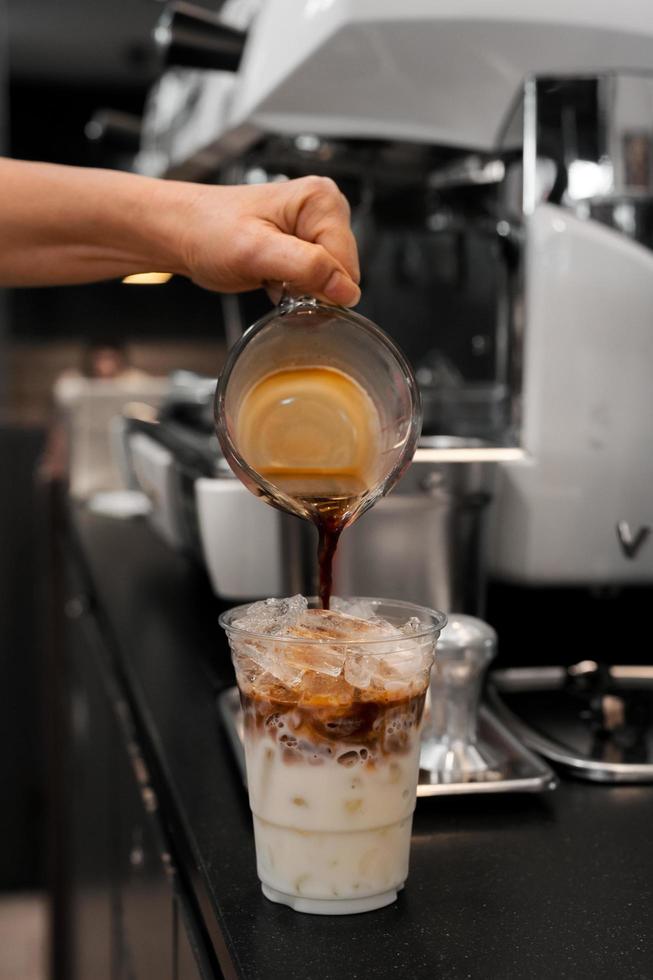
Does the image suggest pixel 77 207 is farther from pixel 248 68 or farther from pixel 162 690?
pixel 248 68

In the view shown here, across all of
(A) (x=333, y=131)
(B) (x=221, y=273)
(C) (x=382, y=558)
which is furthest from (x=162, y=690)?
(A) (x=333, y=131)

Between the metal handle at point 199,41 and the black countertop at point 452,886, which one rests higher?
the metal handle at point 199,41

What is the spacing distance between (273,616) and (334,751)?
9cm

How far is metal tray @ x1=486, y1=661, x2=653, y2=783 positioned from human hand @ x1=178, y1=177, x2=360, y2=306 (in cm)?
41

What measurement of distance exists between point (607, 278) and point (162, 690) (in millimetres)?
585

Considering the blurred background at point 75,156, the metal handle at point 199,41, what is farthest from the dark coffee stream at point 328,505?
the blurred background at point 75,156

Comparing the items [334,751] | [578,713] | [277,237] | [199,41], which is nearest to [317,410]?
[277,237]

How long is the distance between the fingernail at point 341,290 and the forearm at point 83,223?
170 millimetres

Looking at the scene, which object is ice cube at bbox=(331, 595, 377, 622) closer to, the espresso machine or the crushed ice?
the crushed ice

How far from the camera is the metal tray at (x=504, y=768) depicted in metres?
0.84

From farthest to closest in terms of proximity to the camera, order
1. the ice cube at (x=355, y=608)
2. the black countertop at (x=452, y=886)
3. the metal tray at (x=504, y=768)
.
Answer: the metal tray at (x=504, y=768) < the ice cube at (x=355, y=608) < the black countertop at (x=452, y=886)

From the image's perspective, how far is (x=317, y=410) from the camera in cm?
75

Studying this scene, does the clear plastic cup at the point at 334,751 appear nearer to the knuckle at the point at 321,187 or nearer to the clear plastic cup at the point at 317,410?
the clear plastic cup at the point at 317,410

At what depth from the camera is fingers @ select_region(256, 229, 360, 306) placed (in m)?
0.74
